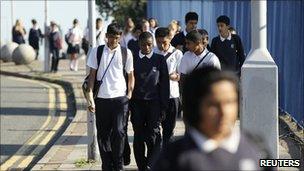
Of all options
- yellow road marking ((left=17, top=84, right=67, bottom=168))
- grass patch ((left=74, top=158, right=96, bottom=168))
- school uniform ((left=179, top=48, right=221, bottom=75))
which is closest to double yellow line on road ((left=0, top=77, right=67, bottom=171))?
yellow road marking ((left=17, top=84, right=67, bottom=168))

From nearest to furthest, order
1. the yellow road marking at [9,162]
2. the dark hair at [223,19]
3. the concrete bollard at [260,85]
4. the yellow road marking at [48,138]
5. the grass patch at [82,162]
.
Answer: the concrete bollard at [260,85], the grass patch at [82,162], the yellow road marking at [9,162], the yellow road marking at [48,138], the dark hair at [223,19]

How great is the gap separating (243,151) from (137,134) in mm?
4988

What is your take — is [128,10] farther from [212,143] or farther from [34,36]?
[212,143]

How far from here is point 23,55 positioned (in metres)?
25.8

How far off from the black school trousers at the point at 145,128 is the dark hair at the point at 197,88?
4.74 meters

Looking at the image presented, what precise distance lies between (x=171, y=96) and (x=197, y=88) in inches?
209

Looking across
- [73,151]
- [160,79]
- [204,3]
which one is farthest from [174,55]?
[204,3]

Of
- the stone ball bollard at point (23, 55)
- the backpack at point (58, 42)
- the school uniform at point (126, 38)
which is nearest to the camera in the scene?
the school uniform at point (126, 38)

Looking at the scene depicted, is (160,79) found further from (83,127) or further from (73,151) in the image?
(83,127)

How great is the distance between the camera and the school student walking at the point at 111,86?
293 inches

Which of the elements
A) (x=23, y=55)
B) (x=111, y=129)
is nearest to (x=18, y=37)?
(x=23, y=55)

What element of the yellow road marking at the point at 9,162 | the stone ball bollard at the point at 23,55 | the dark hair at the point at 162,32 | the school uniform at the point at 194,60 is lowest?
the yellow road marking at the point at 9,162

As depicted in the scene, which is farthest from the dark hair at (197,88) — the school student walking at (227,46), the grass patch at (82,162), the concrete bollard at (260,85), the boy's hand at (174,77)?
the school student walking at (227,46)

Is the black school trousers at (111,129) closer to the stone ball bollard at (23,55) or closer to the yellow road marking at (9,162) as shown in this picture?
the yellow road marking at (9,162)
